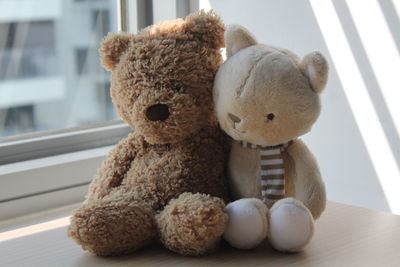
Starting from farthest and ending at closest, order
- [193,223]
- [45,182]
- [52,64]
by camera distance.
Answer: [52,64]
[45,182]
[193,223]

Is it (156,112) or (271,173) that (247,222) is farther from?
(156,112)

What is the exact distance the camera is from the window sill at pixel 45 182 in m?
1.25

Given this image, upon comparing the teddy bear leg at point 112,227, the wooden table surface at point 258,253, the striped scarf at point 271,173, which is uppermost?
the striped scarf at point 271,173

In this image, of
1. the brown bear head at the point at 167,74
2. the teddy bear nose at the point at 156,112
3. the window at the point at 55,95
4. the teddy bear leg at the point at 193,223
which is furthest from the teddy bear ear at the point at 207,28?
the window at the point at 55,95

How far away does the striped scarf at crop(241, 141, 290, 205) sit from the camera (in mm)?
1027

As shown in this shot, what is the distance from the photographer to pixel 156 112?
997 mm

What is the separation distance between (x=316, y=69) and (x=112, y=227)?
1.17ft

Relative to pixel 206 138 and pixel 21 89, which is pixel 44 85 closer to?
pixel 21 89

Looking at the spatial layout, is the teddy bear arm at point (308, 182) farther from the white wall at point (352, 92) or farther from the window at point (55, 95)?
the window at point (55, 95)

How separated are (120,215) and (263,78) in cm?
27

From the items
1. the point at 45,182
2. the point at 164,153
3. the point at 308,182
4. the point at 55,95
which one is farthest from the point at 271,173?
the point at 55,95

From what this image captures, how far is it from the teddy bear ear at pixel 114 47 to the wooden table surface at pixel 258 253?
291mm

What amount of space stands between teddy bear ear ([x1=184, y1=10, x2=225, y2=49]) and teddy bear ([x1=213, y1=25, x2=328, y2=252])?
0.12 feet

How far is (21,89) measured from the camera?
139 centimetres
